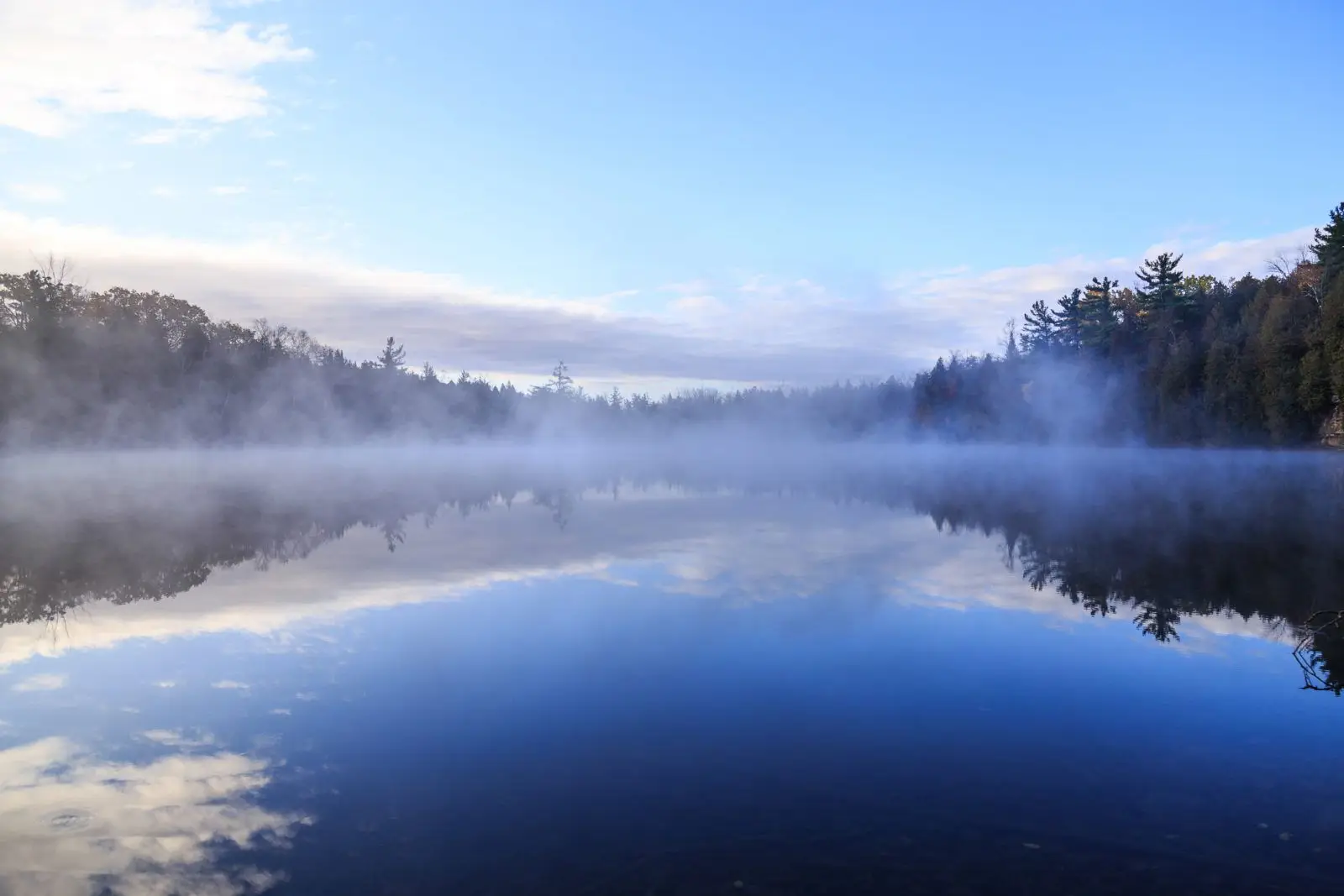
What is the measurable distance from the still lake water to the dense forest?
153ft

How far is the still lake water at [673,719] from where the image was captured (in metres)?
4.72

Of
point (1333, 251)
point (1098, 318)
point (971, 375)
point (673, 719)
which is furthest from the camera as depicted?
point (971, 375)

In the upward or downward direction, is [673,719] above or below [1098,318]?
below

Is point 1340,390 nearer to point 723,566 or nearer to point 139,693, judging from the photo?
point 723,566

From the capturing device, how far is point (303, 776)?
5.81 meters

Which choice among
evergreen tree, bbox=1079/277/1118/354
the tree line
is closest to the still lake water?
the tree line

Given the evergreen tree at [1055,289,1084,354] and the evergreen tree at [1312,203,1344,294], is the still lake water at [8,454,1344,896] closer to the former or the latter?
the evergreen tree at [1312,203,1344,294]

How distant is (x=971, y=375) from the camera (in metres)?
107

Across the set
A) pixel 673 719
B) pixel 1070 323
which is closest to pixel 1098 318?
pixel 1070 323

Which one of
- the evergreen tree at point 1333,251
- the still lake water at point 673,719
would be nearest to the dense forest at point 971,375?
the evergreen tree at point 1333,251

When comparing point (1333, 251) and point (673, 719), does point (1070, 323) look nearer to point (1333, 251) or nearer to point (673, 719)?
point (1333, 251)

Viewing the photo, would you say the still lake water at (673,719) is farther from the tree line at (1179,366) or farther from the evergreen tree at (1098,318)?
the evergreen tree at (1098,318)

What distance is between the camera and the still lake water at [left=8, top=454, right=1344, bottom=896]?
4.72 m

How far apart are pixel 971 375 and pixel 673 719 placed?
108m
